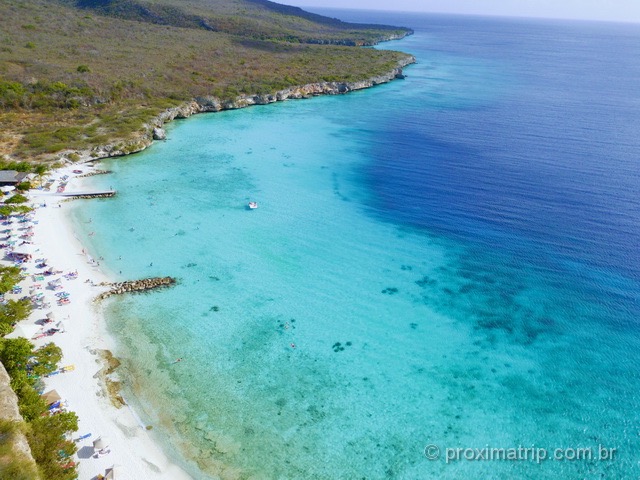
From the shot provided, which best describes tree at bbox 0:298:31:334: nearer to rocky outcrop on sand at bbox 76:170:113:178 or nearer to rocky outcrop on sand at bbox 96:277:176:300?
rocky outcrop on sand at bbox 96:277:176:300

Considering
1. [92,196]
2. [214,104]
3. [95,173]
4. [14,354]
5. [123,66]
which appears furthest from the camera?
[123,66]

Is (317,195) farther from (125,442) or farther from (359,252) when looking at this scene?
(125,442)

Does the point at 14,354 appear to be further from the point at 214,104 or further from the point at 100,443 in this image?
the point at 214,104

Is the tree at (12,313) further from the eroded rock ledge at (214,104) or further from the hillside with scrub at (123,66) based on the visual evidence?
the eroded rock ledge at (214,104)

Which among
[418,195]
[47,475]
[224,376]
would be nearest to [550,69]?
[418,195]

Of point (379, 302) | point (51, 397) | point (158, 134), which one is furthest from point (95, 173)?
point (379, 302)

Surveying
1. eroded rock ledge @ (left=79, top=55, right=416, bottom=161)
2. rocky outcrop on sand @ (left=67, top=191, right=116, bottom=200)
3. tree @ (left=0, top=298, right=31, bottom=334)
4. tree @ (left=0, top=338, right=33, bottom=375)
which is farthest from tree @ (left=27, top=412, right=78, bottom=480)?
eroded rock ledge @ (left=79, top=55, right=416, bottom=161)
